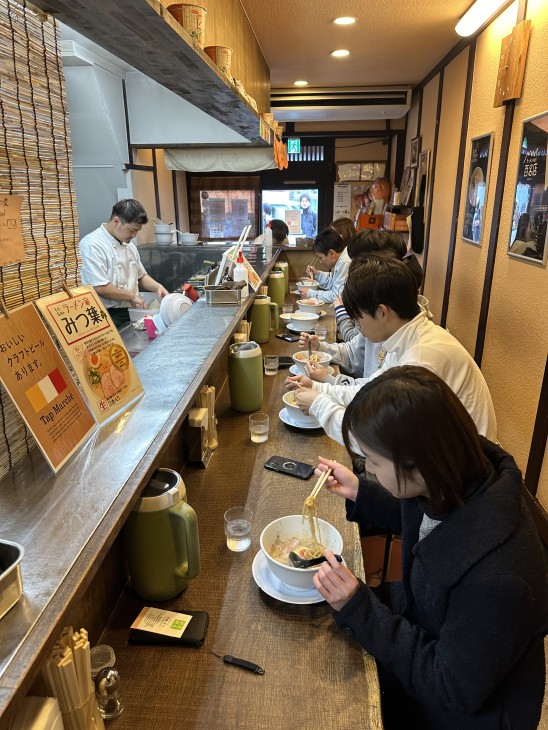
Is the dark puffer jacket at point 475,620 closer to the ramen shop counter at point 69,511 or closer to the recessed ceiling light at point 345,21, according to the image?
the ramen shop counter at point 69,511

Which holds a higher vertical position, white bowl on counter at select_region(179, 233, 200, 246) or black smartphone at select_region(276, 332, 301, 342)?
white bowl on counter at select_region(179, 233, 200, 246)

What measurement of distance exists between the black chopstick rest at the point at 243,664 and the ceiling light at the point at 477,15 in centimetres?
427

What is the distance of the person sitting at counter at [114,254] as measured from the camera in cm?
392

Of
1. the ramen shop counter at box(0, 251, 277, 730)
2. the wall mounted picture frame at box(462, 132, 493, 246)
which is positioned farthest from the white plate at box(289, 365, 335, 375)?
the wall mounted picture frame at box(462, 132, 493, 246)

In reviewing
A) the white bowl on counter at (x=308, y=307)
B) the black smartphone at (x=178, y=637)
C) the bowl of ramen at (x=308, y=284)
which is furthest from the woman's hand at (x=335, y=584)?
the bowl of ramen at (x=308, y=284)

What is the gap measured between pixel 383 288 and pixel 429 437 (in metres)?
0.98

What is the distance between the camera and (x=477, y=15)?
3750mm

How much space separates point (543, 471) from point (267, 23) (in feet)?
13.2

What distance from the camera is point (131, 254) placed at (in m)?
4.30

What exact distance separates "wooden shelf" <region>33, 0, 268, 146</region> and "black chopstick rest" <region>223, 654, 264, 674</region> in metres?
1.44

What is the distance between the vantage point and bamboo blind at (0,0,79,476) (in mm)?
1019

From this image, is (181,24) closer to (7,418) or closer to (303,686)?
(7,418)

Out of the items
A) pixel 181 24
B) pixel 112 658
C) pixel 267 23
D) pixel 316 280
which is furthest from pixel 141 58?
→ pixel 316 280

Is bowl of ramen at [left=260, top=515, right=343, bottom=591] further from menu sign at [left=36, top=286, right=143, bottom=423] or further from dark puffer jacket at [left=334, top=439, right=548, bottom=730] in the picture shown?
menu sign at [left=36, top=286, right=143, bottom=423]
